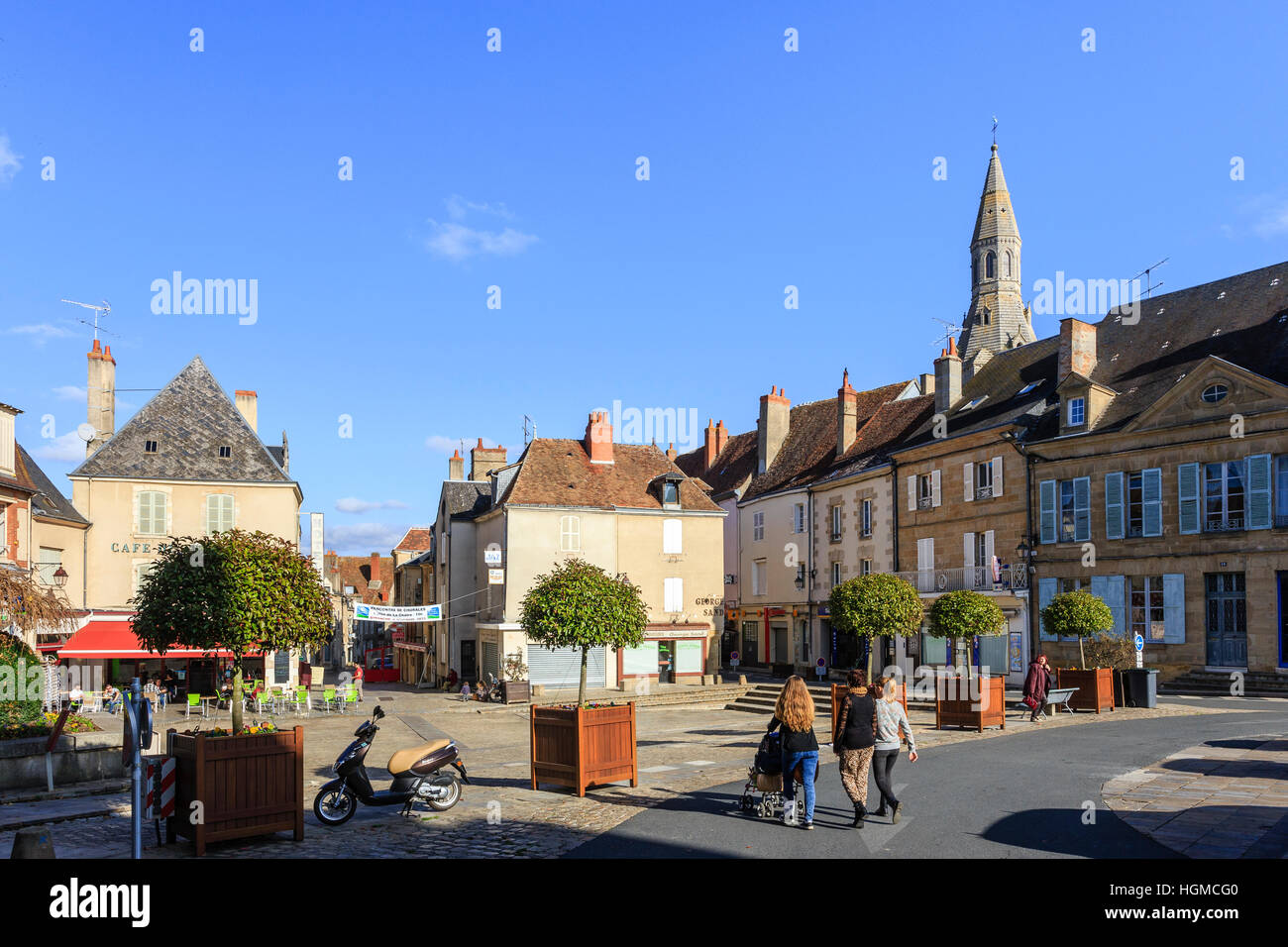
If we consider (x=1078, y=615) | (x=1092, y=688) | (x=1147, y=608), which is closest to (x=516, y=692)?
(x=1078, y=615)

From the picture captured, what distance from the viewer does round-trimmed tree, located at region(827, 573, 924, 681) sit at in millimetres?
19734

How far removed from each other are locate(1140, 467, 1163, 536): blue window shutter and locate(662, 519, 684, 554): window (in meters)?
15.1

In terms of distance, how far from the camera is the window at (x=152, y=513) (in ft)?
102

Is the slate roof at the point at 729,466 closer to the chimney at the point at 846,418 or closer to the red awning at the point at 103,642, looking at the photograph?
the chimney at the point at 846,418

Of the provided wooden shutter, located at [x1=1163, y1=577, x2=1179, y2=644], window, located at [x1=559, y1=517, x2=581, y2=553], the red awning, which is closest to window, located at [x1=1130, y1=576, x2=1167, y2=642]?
wooden shutter, located at [x1=1163, y1=577, x2=1179, y2=644]

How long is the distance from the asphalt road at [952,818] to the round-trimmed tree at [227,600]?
163 inches

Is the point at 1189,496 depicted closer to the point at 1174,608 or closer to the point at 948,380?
the point at 1174,608

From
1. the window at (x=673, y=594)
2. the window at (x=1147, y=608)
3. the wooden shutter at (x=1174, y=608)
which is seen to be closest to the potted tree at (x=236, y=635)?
the wooden shutter at (x=1174, y=608)

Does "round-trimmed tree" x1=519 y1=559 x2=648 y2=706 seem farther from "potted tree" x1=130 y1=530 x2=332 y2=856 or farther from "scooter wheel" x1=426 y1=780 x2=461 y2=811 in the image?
"potted tree" x1=130 y1=530 x2=332 y2=856

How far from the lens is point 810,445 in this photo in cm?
4338

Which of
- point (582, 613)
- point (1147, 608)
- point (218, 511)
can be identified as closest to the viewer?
point (582, 613)

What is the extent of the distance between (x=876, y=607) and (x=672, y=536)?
655 inches

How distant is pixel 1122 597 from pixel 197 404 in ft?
94.1
